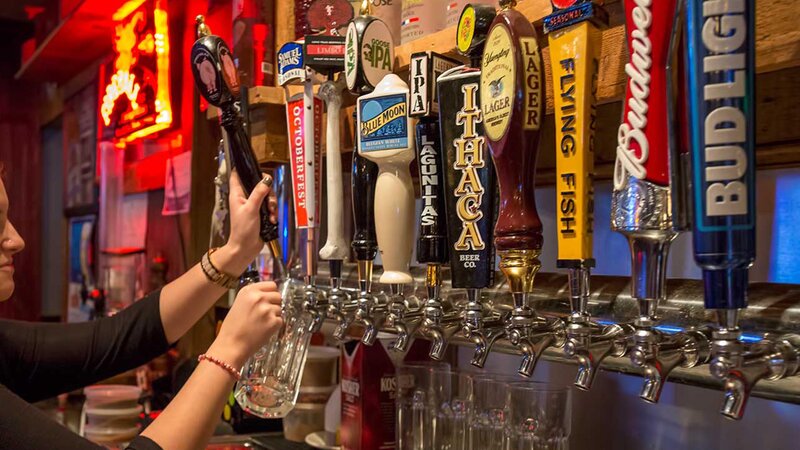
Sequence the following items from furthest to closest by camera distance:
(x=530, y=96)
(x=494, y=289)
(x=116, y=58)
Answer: (x=116, y=58)
(x=494, y=289)
(x=530, y=96)

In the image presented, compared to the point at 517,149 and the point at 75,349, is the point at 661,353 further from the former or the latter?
the point at 75,349

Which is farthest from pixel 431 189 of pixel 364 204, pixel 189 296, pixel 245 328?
pixel 189 296

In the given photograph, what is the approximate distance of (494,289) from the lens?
1.02 metres

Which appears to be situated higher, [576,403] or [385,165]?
[385,165]

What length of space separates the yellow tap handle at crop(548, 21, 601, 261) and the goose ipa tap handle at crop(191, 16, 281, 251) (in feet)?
1.97

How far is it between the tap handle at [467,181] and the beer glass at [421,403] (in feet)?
0.94

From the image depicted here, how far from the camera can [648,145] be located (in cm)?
68

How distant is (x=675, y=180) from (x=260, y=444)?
1.25 metres

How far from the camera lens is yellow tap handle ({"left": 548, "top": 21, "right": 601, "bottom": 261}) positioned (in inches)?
29.8

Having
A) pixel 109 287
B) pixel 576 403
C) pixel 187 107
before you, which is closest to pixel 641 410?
pixel 576 403

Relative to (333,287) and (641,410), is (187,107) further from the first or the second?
(641,410)

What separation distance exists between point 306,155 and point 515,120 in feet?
1.57

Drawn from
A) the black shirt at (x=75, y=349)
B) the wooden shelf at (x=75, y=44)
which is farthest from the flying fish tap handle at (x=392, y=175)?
the wooden shelf at (x=75, y=44)

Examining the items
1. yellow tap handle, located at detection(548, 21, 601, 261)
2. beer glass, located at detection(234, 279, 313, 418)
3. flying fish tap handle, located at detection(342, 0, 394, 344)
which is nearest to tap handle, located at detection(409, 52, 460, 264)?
flying fish tap handle, located at detection(342, 0, 394, 344)
